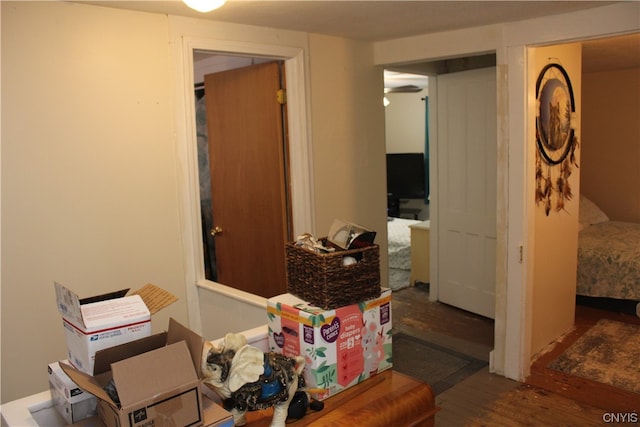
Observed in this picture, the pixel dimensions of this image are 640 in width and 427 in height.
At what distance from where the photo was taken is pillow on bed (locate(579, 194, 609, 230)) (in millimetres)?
5152

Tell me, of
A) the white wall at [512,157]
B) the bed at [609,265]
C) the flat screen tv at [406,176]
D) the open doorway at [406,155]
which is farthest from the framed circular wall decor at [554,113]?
the flat screen tv at [406,176]

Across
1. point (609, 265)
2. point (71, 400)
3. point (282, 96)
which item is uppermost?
point (282, 96)

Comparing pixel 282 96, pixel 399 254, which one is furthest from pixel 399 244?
pixel 282 96

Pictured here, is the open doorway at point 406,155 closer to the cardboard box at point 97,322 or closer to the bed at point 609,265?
the bed at point 609,265

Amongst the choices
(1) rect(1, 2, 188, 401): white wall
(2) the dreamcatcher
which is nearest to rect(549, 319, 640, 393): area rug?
(2) the dreamcatcher

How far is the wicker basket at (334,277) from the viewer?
1521 mm

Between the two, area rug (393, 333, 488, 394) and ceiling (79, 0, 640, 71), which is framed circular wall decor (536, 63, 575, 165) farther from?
area rug (393, 333, 488, 394)

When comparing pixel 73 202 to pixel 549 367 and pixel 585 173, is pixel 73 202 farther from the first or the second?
pixel 585 173

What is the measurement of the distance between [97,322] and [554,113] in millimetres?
2998

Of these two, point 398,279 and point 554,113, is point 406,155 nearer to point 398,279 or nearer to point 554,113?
point 398,279

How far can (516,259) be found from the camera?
3.18m

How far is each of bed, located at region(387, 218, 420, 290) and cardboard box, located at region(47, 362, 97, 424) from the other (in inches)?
160

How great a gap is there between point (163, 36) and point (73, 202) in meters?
0.90

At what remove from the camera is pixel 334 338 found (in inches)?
59.6
